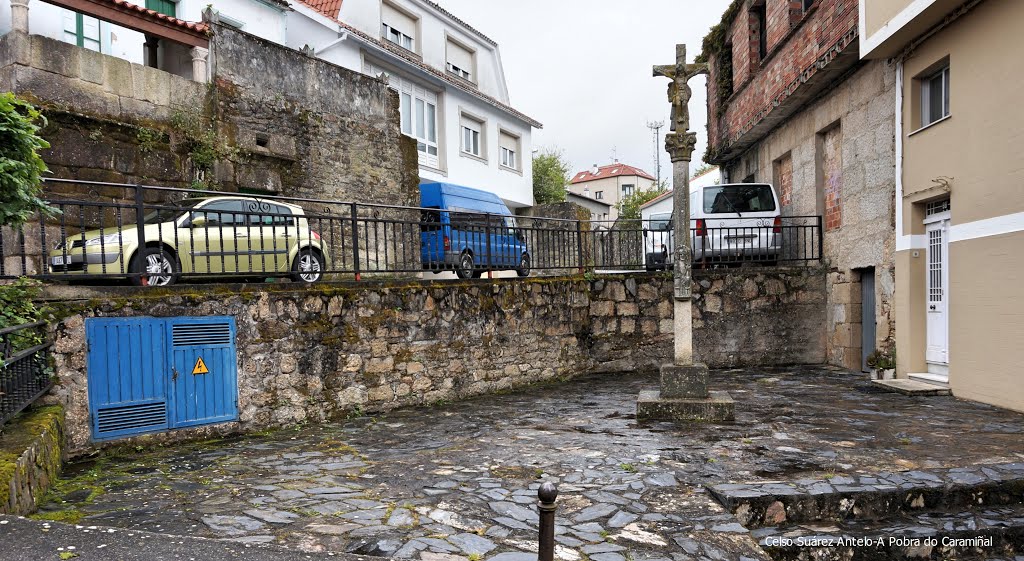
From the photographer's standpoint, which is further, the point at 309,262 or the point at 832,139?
the point at 832,139

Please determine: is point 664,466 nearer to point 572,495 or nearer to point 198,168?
point 572,495

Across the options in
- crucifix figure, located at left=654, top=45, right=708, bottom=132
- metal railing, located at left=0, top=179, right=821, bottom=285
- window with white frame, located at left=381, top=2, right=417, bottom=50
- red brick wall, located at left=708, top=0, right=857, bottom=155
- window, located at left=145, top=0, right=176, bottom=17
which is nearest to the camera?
metal railing, located at left=0, top=179, right=821, bottom=285

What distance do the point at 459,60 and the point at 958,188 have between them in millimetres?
18262

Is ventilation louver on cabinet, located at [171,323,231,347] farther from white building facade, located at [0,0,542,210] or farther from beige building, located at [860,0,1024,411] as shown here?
beige building, located at [860,0,1024,411]

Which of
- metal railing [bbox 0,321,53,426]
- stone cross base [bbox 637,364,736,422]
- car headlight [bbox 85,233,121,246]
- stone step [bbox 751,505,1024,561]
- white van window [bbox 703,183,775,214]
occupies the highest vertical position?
white van window [bbox 703,183,775,214]

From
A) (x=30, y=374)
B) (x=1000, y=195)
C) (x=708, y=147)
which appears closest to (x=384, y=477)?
(x=30, y=374)

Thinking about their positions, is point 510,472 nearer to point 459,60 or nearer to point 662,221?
point 662,221

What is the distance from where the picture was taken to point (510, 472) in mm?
5508

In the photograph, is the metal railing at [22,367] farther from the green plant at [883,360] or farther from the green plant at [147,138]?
the green plant at [883,360]

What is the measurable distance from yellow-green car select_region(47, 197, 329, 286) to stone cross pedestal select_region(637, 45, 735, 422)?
4.64 m

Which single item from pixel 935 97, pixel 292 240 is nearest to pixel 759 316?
pixel 935 97

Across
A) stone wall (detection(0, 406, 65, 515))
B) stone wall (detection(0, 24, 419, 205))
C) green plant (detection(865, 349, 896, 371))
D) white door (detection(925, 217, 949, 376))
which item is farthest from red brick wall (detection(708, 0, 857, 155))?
stone wall (detection(0, 406, 65, 515))

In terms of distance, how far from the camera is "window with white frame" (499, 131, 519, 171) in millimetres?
23641

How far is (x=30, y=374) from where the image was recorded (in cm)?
539
